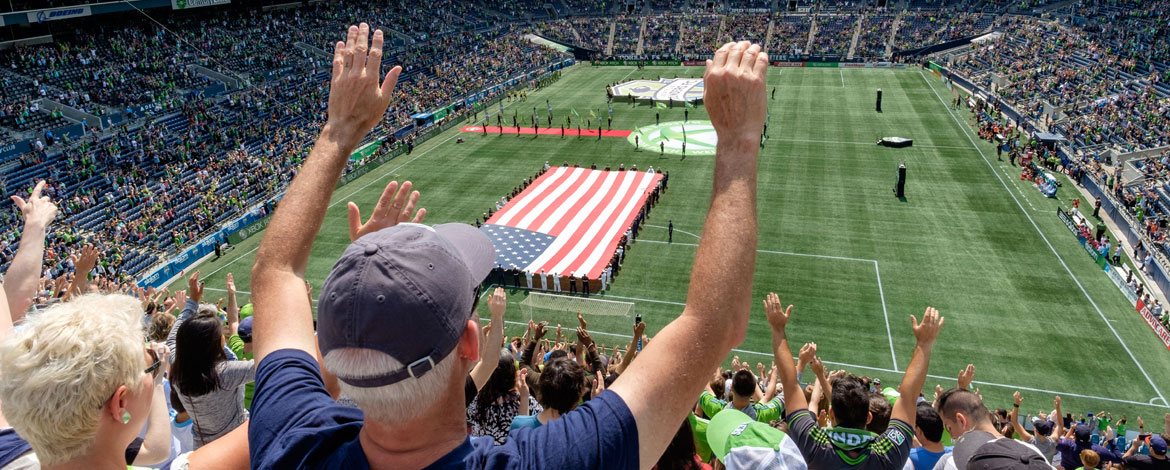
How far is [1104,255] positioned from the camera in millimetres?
23688

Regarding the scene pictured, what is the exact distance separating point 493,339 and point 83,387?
230 cm

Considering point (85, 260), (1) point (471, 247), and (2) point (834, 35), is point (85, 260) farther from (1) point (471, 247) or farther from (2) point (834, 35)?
(2) point (834, 35)

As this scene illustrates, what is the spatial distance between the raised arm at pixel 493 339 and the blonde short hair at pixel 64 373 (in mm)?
2035

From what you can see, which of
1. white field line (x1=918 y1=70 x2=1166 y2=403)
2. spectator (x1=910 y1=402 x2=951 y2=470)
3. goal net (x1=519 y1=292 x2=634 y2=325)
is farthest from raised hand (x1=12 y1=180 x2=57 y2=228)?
white field line (x1=918 y1=70 x2=1166 y2=403)

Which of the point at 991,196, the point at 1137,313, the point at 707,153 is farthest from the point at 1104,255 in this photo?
the point at 707,153

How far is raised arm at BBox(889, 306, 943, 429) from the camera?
16.1 feet

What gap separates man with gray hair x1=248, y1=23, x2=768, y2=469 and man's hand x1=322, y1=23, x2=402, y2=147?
0.86 metres

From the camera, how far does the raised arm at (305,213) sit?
98.3 inches

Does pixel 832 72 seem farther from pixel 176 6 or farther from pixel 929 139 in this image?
pixel 176 6

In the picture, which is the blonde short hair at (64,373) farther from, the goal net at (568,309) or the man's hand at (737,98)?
the goal net at (568,309)

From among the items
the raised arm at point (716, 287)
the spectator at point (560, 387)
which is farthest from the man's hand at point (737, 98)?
the spectator at point (560, 387)

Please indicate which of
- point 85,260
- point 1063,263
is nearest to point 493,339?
point 85,260

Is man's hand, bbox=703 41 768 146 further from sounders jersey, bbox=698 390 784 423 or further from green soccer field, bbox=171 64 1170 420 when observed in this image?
green soccer field, bbox=171 64 1170 420

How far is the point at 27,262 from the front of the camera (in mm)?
4668
